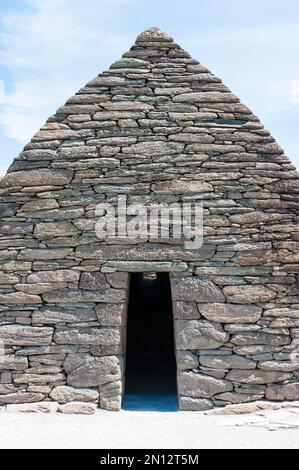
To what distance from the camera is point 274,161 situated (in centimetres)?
664

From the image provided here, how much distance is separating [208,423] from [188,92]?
4.00m

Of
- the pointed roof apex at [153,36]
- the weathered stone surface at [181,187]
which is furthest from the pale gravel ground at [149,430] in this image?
the pointed roof apex at [153,36]

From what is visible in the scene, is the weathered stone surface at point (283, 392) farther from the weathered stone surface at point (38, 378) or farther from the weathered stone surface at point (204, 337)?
the weathered stone surface at point (38, 378)

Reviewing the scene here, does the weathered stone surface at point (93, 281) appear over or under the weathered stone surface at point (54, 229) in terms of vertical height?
under

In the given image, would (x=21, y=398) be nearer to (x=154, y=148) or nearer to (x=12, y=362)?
(x=12, y=362)

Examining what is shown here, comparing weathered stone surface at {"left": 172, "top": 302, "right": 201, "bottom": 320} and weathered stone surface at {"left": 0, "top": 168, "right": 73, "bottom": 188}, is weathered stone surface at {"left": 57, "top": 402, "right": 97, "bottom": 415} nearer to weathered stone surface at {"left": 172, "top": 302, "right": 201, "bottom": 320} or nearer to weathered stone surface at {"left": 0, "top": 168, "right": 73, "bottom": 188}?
weathered stone surface at {"left": 172, "top": 302, "right": 201, "bottom": 320}

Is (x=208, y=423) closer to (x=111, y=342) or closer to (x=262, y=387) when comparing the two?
(x=262, y=387)

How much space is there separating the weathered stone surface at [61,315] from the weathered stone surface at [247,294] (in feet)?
5.40

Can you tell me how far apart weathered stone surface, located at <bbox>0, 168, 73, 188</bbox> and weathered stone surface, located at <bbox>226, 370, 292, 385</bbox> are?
3.09 metres

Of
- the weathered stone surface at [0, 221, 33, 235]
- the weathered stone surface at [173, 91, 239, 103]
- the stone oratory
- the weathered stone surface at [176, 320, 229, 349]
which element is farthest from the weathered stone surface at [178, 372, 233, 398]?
the weathered stone surface at [173, 91, 239, 103]

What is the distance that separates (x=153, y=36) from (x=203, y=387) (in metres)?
4.51

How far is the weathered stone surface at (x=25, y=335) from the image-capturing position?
254 inches

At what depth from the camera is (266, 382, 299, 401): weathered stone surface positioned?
6.32m

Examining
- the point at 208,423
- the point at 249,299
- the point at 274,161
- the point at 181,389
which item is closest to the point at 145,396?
the point at 181,389
